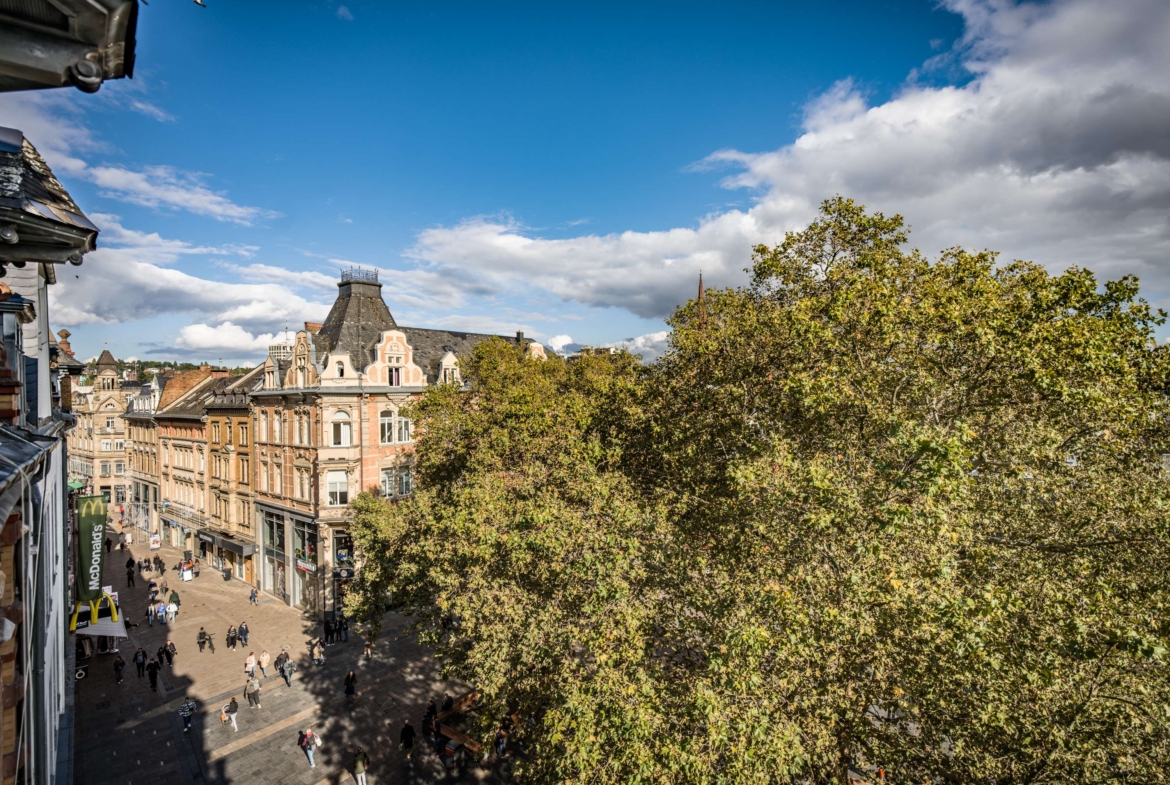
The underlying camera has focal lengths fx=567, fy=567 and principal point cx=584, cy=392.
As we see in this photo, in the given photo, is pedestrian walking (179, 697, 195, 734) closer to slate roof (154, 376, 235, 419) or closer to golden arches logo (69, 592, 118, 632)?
golden arches logo (69, 592, 118, 632)

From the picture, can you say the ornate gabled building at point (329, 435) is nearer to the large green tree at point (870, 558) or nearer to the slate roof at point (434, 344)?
the slate roof at point (434, 344)

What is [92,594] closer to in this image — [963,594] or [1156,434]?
[963,594]

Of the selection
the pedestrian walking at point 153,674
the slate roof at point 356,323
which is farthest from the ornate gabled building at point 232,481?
the pedestrian walking at point 153,674

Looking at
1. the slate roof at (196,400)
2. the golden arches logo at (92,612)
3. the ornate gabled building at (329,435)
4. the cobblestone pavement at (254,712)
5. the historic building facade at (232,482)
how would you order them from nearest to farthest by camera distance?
the cobblestone pavement at (254,712) → the golden arches logo at (92,612) → the ornate gabled building at (329,435) → the historic building facade at (232,482) → the slate roof at (196,400)

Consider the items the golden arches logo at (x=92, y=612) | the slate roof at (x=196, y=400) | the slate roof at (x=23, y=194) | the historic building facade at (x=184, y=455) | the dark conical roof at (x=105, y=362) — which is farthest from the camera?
the dark conical roof at (x=105, y=362)

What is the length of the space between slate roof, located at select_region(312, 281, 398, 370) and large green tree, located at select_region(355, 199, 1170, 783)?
22.9 m

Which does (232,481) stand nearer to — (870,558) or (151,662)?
(151,662)

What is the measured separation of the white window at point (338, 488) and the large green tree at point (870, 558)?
19.7 metres

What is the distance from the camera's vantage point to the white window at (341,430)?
33.7 m

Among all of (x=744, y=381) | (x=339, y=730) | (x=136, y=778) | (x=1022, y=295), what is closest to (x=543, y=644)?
(x=744, y=381)

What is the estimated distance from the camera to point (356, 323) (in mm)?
37031

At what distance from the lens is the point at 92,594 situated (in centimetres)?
1638

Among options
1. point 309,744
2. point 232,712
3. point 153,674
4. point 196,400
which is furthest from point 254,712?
point 196,400

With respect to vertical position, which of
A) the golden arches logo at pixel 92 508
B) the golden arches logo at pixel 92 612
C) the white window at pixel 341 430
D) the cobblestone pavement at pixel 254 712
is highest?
the white window at pixel 341 430
